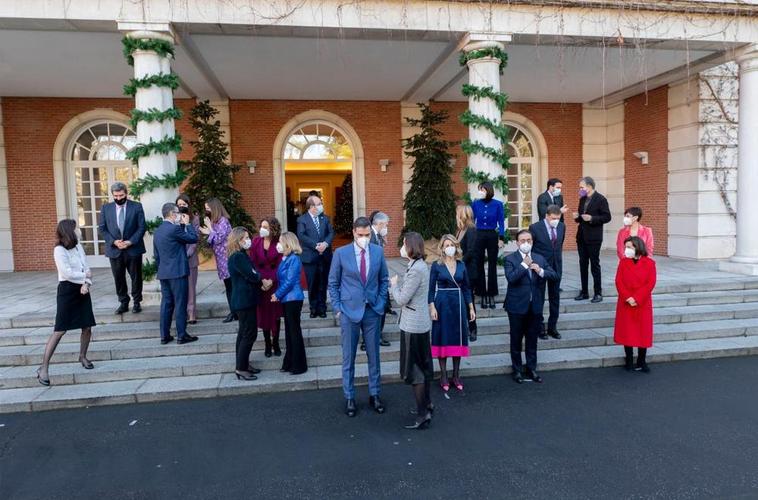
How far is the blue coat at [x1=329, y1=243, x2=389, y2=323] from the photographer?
14.0 ft

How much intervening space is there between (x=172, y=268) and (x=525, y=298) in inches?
162

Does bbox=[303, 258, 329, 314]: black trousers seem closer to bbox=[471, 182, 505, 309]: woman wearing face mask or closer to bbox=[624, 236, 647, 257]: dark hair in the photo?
bbox=[471, 182, 505, 309]: woman wearing face mask

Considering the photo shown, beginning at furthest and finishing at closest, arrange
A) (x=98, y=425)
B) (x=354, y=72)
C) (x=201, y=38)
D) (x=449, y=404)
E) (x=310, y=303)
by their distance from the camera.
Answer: (x=354, y=72)
(x=201, y=38)
(x=310, y=303)
(x=449, y=404)
(x=98, y=425)

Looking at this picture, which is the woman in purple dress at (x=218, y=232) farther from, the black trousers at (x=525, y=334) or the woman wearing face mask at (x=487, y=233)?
the black trousers at (x=525, y=334)

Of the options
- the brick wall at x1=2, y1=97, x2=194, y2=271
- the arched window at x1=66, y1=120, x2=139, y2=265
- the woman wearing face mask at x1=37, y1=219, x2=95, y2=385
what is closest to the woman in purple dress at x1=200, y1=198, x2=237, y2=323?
the woman wearing face mask at x1=37, y1=219, x2=95, y2=385

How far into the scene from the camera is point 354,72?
991cm

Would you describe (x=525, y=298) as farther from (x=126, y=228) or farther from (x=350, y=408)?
(x=126, y=228)

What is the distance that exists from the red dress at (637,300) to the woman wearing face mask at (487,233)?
185 cm

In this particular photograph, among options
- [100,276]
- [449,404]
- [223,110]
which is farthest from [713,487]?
[223,110]

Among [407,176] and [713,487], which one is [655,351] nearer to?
[713,487]

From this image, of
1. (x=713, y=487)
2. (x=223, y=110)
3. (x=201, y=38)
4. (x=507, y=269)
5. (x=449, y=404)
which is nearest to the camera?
(x=713, y=487)

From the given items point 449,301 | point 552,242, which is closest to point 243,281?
point 449,301

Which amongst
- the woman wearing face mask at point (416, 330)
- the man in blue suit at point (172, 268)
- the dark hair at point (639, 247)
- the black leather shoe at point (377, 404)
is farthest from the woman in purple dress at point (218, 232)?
the dark hair at point (639, 247)

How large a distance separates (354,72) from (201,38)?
3257 mm
